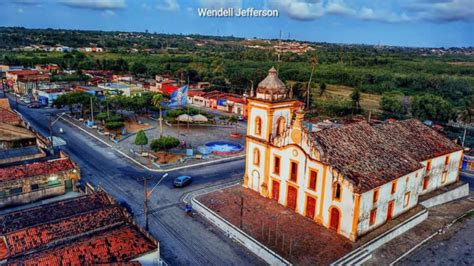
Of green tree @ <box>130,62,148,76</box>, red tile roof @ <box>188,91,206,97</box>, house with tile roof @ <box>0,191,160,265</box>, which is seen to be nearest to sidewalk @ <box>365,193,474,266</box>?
house with tile roof @ <box>0,191,160,265</box>

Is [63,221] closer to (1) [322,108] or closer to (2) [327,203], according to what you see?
(2) [327,203]

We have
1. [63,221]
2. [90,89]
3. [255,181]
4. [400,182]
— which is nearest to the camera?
[63,221]

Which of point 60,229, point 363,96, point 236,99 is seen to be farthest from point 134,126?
point 363,96

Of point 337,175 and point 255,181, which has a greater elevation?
point 337,175

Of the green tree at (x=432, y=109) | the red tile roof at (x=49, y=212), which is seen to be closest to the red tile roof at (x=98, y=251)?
the red tile roof at (x=49, y=212)

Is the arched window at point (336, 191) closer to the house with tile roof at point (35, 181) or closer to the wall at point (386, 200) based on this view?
the wall at point (386, 200)

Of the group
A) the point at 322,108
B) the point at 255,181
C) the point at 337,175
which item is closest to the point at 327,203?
the point at 337,175

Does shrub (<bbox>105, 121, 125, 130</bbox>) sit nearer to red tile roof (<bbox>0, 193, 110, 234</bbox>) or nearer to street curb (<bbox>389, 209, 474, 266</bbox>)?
red tile roof (<bbox>0, 193, 110, 234</bbox>)
